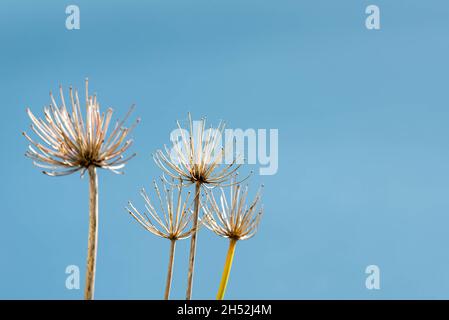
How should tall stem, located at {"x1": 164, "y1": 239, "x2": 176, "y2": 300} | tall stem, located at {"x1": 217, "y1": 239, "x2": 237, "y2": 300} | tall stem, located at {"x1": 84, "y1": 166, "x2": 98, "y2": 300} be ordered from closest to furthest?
1. tall stem, located at {"x1": 84, "y1": 166, "x2": 98, "y2": 300}
2. tall stem, located at {"x1": 217, "y1": 239, "x2": 237, "y2": 300}
3. tall stem, located at {"x1": 164, "y1": 239, "x2": 176, "y2": 300}

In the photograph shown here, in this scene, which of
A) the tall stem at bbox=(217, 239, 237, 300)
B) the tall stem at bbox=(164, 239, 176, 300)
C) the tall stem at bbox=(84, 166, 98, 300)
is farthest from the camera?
the tall stem at bbox=(164, 239, 176, 300)

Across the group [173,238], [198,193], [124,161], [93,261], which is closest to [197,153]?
[198,193]

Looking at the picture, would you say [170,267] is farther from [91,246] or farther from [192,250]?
[91,246]

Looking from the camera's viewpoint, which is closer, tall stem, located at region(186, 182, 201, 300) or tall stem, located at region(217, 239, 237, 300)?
tall stem, located at region(217, 239, 237, 300)

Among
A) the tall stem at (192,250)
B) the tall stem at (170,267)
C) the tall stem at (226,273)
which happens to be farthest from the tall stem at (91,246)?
the tall stem at (192,250)

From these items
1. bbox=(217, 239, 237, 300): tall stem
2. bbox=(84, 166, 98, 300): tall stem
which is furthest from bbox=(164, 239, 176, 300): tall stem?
bbox=(84, 166, 98, 300): tall stem

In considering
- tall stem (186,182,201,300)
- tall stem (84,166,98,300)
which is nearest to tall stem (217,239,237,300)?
tall stem (186,182,201,300)

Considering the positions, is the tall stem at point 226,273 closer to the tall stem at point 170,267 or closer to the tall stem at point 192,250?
the tall stem at point 192,250

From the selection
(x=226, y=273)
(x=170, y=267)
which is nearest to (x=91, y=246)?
(x=226, y=273)

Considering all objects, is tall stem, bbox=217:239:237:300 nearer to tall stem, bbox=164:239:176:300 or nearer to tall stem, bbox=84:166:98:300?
tall stem, bbox=164:239:176:300
